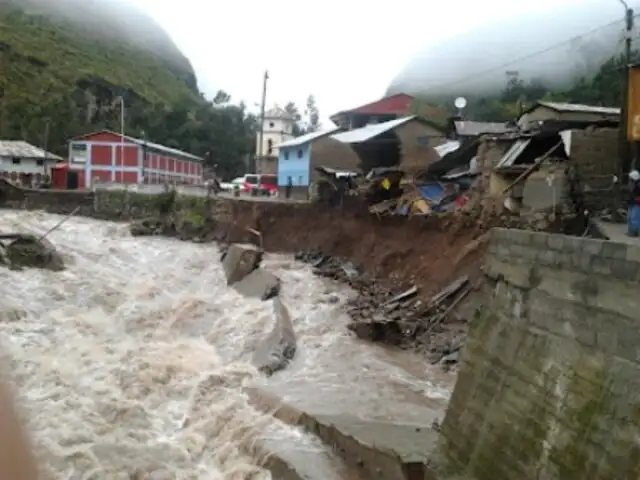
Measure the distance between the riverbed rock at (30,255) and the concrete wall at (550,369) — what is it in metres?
17.9

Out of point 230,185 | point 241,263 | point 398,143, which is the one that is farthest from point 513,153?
point 230,185

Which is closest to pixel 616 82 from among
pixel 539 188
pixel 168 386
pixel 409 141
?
pixel 409 141

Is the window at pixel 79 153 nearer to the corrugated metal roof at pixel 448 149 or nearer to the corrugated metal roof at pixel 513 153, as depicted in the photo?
the corrugated metal roof at pixel 448 149

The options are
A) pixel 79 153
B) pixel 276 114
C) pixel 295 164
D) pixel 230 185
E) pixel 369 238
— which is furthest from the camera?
pixel 276 114

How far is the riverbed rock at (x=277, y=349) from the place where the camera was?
1512cm

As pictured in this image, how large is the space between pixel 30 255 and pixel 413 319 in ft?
43.4

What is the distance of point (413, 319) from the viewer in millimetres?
17703

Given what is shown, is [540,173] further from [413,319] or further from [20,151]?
[20,151]

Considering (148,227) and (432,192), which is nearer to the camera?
(432,192)

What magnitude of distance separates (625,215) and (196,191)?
79.8 feet

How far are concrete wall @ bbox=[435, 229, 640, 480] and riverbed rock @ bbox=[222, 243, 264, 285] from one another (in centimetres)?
1491

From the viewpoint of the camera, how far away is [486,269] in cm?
900

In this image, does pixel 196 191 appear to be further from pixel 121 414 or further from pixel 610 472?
pixel 610 472

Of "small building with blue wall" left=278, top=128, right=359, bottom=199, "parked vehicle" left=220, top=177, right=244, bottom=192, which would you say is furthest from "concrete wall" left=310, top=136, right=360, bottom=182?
"parked vehicle" left=220, top=177, right=244, bottom=192
